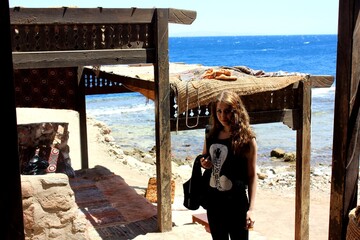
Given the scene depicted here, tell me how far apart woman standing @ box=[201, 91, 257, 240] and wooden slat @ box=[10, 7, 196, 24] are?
A: 8.81 feet

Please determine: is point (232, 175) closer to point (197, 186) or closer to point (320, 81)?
point (197, 186)

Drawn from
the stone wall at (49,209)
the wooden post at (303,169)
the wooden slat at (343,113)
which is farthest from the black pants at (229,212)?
the wooden post at (303,169)

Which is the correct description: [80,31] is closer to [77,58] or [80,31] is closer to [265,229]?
[77,58]

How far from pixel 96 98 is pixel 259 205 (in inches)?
1177

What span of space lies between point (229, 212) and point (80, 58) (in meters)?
3.01

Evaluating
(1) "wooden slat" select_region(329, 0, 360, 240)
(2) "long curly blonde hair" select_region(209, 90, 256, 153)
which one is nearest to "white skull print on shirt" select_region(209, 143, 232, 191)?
(2) "long curly blonde hair" select_region(209, 90, 256, 153)

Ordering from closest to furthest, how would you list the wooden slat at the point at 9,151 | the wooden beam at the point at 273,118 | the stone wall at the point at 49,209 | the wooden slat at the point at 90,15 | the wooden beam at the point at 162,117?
the wooden slat at the point at 9,151, the stone wall at the point at 49,209, the wooden slat at the point at 90,15, the wooden beam at the point at 162,117, the wooden beam at the point at 273,118

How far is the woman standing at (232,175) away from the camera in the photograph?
3.65 m

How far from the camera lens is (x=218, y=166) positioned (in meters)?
3.72

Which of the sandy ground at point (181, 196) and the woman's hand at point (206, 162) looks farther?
the sandy ground at point (181, 196)

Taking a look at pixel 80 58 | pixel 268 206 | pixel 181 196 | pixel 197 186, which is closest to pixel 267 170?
pixel 268 206

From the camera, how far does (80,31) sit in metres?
5.91

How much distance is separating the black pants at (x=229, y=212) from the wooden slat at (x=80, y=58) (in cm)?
282

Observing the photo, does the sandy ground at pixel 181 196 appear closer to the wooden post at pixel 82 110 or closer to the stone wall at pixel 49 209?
the wooden post at pixel 82 110
